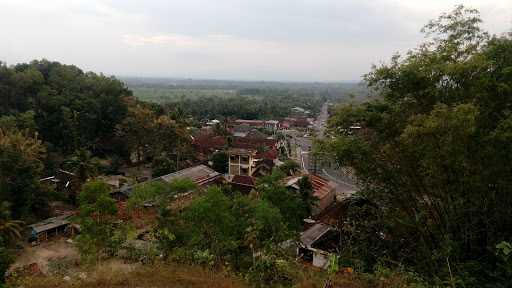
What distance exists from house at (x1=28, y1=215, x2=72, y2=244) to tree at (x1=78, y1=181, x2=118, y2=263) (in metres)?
4.16

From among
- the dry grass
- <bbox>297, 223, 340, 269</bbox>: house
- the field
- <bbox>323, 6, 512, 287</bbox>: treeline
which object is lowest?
the field

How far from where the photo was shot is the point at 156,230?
38.3 feet

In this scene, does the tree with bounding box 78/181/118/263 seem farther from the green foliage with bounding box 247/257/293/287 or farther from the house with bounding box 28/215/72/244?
the green foliage with bounding box 247/257/293/287

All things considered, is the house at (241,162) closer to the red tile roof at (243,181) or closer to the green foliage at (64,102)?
the red tile roof at (243,181)

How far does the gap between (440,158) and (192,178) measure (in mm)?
18982

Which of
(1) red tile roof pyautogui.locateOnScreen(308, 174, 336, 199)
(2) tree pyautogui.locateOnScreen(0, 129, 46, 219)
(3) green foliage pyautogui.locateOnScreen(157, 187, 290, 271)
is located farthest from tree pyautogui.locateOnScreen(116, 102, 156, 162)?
(3) green foliage pyautogui.locateOnScreen(157, 187, 290, 271)

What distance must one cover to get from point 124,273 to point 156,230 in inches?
236

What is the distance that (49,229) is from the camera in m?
17.8

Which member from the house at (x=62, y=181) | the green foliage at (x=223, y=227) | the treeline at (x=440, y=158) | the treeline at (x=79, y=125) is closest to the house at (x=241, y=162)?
the treeline at (x=79, y=125)

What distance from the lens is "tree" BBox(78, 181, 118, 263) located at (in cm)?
1224

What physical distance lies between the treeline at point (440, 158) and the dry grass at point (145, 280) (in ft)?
8.61

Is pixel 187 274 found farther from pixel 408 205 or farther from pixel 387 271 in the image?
pixel 408 205

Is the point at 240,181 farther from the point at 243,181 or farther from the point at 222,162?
the point at 222,162

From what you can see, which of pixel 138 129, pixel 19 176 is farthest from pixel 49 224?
pixel 138 129
